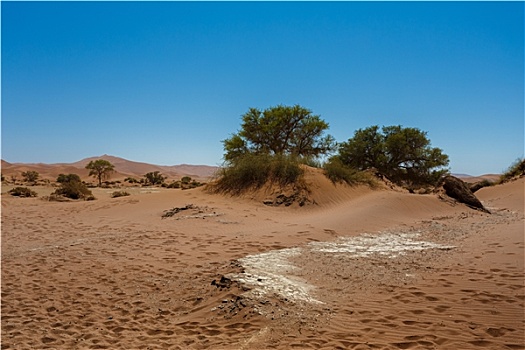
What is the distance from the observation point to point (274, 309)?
15.5 feet

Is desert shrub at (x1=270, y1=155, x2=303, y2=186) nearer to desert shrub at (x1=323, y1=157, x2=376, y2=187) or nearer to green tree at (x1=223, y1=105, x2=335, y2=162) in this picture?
desert shrub at (x1=323, y1=157, x2=376, y2=187)

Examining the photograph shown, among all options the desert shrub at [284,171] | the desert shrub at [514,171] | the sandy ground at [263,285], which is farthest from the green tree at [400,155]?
the sandy ground at [263,285]

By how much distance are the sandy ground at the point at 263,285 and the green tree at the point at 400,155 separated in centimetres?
1874

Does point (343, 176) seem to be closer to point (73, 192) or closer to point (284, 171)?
point (284, 171)

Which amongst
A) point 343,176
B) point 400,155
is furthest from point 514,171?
point 343,176

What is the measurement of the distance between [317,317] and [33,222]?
1143 centimetres

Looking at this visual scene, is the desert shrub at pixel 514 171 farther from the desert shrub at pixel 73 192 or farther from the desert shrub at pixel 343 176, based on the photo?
the desert shrub at pixel 73 192

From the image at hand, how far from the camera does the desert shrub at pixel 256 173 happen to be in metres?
16.3

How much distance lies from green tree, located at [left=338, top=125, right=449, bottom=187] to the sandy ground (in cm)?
1874

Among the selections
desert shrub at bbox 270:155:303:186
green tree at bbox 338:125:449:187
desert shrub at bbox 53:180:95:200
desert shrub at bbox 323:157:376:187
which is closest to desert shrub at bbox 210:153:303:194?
desert shrub at bbox 270:155:303:186

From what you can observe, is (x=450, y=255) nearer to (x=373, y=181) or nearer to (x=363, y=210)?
(x=363, y=210)

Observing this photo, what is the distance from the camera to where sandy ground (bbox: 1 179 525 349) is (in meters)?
4.14

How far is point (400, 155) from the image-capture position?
29406 millimetres

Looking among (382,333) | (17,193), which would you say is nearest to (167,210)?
(382,333)
